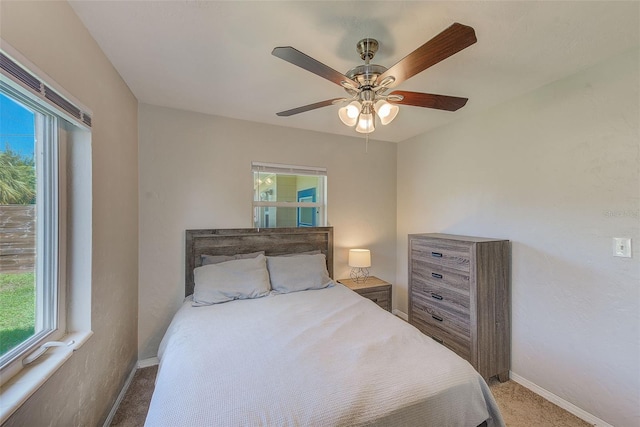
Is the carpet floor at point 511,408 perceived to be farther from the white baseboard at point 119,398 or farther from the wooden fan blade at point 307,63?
the wooden fan blade at point 307,63

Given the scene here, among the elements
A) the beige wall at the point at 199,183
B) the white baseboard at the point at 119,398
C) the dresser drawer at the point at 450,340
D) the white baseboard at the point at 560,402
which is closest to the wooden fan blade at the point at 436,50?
the beige wall at the point at 199,183

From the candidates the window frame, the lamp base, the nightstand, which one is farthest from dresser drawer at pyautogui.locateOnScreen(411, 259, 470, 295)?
the window frame

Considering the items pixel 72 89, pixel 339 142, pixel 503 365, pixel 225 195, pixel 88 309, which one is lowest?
pixel 503 365

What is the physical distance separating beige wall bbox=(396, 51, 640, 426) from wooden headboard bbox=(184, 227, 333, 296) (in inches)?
63.6

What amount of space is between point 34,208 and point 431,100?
2.14 m

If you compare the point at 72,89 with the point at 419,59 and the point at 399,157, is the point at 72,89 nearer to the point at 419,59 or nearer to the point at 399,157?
the point at 419,59

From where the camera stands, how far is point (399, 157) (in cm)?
357

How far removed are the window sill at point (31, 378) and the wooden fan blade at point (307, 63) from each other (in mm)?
1584

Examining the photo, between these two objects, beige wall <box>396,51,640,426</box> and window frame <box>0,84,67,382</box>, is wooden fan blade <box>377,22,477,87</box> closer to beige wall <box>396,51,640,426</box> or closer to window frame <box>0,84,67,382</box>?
beige wall <box>396,51,640,426</box>

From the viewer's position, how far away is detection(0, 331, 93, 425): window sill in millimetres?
878

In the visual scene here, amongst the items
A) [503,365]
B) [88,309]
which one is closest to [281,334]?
[88,309]

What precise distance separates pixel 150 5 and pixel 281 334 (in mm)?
1904

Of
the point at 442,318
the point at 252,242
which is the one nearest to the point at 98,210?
the point at 252,242

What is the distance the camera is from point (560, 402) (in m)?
1.89
